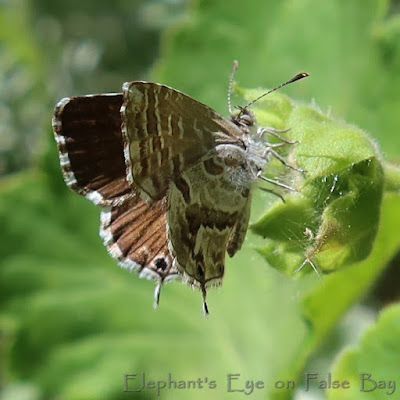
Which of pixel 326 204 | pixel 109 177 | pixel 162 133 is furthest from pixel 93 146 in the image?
pixel 326 204

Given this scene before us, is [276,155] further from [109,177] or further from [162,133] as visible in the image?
[109,177]

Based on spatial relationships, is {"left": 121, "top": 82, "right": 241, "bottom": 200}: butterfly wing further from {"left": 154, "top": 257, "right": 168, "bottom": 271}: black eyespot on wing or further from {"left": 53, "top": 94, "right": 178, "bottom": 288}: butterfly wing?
{"left": 154, "top": 257, "right": 168, "bottom": 271}: black eyespot on wing

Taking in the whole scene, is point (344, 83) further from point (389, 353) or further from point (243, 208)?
point (389, 353)

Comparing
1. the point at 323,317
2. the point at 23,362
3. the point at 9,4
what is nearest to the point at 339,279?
the point at 323,317

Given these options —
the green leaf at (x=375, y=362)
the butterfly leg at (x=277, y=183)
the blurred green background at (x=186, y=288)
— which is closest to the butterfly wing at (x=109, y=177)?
the butterfly leg at (x=277, y=183)

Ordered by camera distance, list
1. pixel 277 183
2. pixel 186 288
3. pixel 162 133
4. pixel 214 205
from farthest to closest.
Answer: pixel 186 288 < pixel 214 205 < pixel 162 133 < pixel 277 183

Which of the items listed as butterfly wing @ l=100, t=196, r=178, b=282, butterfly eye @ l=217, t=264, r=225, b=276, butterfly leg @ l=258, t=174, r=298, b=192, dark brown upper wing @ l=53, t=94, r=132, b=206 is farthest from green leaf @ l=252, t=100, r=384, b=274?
dark brown upper wing @ l=53, t=94, r=132, b=206

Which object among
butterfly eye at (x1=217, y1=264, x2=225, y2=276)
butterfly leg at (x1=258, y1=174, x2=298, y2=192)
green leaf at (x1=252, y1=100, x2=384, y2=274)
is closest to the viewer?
green leaf at (x1=252, y1=100, x2=384, y2=274)

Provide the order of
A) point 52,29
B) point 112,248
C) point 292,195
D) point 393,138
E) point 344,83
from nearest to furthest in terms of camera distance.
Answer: point 292,195 < point 112,248 < point 393,138 < point 344,83 < point 52,29
